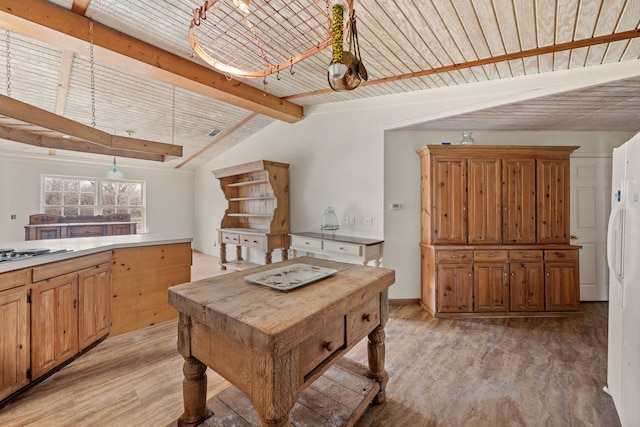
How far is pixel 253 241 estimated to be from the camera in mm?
4883

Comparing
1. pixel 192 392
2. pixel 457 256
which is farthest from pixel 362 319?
pixel 457 256

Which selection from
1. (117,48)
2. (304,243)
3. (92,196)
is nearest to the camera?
(117,48)

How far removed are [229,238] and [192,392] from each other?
421cm

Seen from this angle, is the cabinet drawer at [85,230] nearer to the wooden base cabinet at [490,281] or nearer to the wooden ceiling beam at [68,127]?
the wooden ceiling beam at [68,127]

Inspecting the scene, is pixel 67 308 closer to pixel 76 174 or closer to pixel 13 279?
pixel 13 279

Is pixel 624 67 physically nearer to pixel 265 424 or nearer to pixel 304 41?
pixel 304 41

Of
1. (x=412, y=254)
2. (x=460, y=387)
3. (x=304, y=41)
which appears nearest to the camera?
(x=460, y=387)

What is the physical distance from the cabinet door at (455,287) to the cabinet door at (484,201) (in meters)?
0.38

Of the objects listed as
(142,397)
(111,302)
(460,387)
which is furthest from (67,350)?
(460,387)

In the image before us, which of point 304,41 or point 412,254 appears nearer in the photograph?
point 304,41

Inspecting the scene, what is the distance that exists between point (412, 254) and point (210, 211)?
18.1ft

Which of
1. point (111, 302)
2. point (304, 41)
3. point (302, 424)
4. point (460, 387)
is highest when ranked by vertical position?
point (304, 41)

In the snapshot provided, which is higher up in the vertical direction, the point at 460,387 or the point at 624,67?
the point at 624,67

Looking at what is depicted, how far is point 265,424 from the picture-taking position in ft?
3.32
